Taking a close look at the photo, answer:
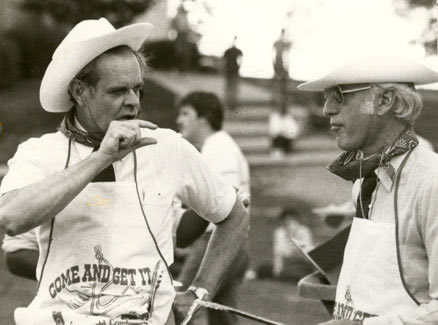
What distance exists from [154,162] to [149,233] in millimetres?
246

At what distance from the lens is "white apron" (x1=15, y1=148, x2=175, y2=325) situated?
289cm

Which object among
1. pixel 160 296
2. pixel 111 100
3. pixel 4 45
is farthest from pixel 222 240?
pixel 4 45

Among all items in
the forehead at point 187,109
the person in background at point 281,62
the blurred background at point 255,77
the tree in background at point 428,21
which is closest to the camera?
the tree in background at point 428,21

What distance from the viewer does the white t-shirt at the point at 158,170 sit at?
2.92 meters

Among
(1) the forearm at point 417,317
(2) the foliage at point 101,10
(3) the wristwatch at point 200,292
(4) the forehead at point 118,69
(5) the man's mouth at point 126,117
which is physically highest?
(2) the foliage at point 101,10

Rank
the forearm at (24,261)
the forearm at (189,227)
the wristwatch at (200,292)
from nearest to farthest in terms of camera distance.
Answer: the wristwatch at (200,292) → the forearm at (24,261) → the forearm at (189,227)

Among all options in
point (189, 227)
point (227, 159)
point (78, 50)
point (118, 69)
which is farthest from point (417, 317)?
point (227, 159)

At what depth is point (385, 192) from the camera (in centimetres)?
284

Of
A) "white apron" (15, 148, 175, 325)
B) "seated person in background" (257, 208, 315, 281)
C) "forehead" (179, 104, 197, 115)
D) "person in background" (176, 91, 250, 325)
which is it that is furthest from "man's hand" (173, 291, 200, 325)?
"seated person in background" (257, 208, 315, 281)

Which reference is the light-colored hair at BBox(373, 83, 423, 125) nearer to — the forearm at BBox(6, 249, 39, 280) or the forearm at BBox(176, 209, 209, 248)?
the forearm at BBox(6, 249, 39, 280)

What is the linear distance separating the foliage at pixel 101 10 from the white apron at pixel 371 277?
11.5ft

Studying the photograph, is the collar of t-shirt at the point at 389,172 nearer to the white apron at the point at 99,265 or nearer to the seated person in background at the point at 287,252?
the white apron at the point at 99,265

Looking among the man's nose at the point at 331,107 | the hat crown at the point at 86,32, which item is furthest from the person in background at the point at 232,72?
the man's nose at the point at 331,107

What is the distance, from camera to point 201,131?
6.23m
